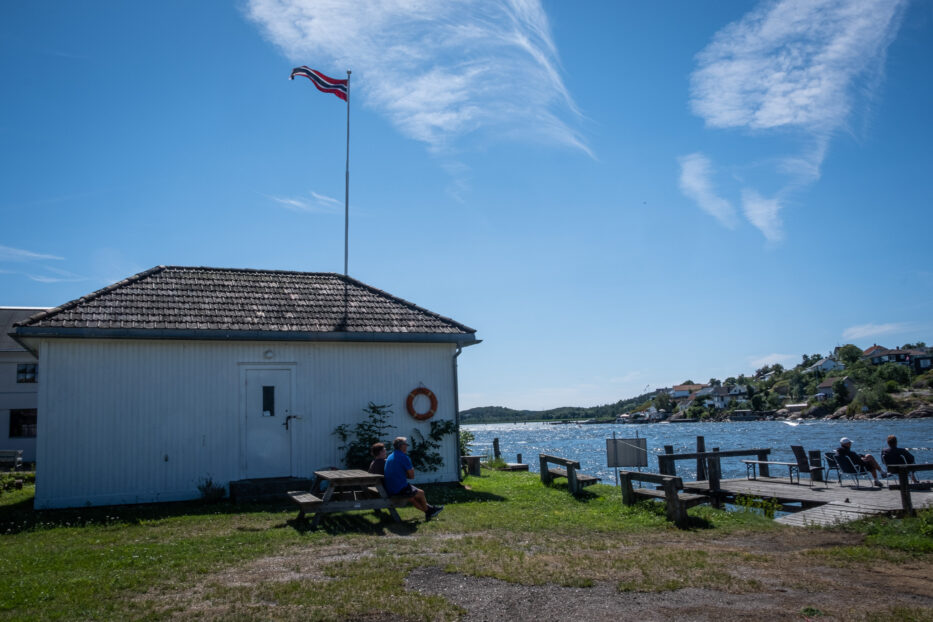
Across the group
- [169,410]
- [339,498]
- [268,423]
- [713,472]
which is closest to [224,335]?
[169,410]

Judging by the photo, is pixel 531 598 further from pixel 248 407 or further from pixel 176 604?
pixel 248 407

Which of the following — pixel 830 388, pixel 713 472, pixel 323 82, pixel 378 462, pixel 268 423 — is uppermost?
pixel 323 82

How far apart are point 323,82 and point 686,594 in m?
16.7

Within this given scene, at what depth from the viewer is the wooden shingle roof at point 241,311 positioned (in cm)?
1315

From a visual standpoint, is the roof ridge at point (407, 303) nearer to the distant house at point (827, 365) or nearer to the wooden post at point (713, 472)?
the wooden post at point (713, 472)

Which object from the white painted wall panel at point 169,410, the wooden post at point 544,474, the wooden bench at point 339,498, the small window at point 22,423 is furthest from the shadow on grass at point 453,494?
the small window at point 22,423

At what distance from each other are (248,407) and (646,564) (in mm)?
9316

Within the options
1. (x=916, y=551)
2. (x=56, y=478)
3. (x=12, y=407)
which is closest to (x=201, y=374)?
(x=56, y=478)

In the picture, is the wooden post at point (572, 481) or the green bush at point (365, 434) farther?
the green bush at point (365, 434)

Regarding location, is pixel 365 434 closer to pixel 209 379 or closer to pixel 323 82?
pixel 209 379

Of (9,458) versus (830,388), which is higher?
(830,388)

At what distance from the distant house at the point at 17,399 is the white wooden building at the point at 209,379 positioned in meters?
20.6

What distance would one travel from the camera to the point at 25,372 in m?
31.4

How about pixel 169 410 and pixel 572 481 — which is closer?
pixel 169 410
